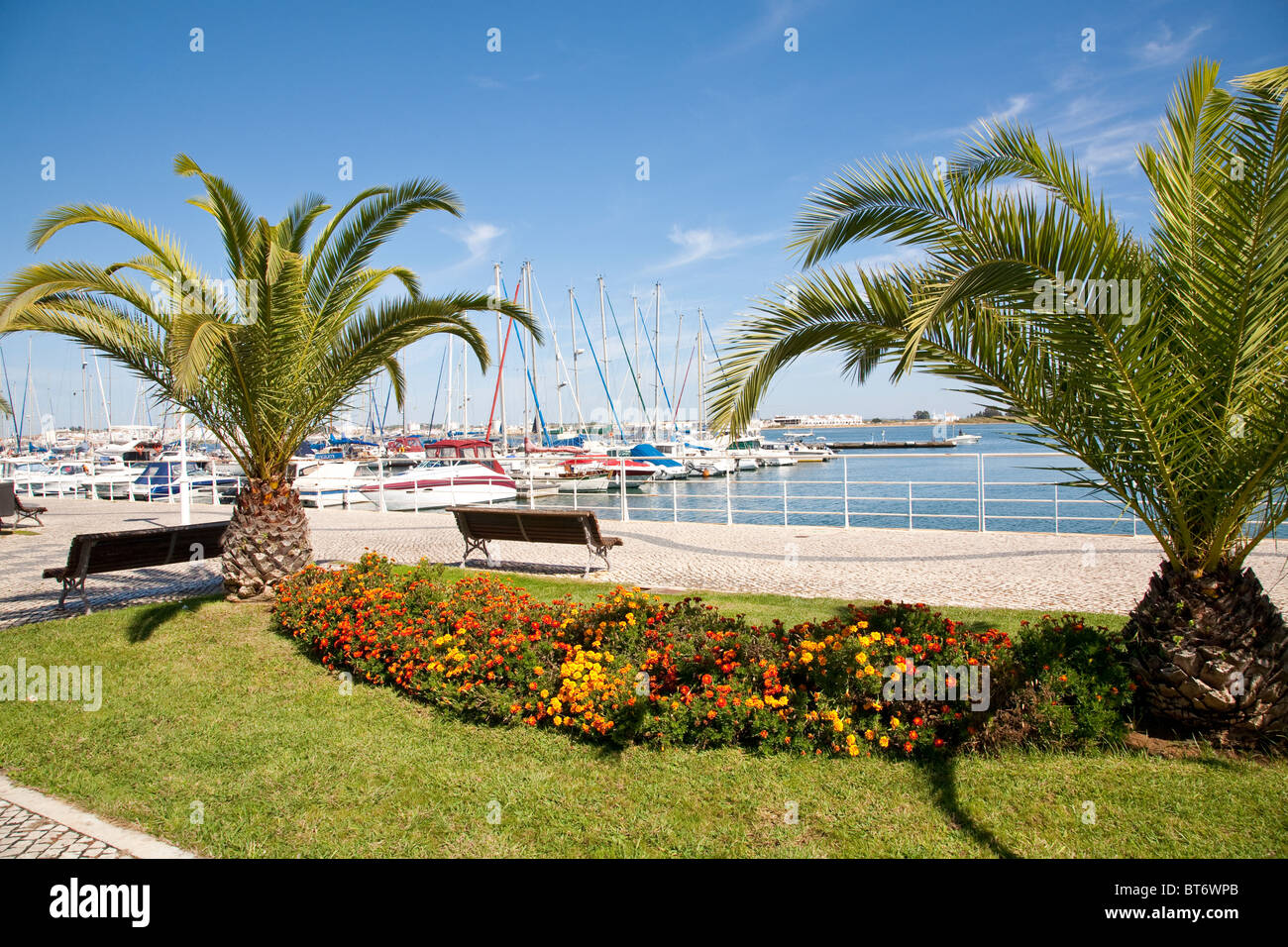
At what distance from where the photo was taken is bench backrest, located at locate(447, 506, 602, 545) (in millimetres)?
9984

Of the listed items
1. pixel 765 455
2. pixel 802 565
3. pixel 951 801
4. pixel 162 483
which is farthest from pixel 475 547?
pixel 765 455

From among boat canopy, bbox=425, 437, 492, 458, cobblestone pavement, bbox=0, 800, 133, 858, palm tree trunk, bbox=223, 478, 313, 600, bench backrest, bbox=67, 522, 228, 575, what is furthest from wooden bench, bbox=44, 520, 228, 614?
boat canopy, bbox=425, 437, 492, 458

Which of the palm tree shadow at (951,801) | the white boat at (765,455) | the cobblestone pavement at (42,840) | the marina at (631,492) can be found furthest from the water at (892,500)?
the cobblestone pavement at (42,840)

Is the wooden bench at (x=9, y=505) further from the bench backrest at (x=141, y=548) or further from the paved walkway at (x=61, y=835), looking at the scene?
the paved walkway at (x=61, y=835)

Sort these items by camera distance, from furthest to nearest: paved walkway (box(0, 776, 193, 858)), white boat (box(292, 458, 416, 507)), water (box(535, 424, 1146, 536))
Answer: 1. white boat (box(292, 458, 416, 507))
2. water (box(535, 424, 1146, 536))
3. paved walkway (box(0, 776, 193, 858))

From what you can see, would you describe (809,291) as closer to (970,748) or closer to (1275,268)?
(1275,268)

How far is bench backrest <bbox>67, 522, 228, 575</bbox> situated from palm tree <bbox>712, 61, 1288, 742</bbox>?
829 centimetres

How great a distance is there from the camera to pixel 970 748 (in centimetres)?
428

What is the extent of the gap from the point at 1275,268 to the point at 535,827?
4.75 meters

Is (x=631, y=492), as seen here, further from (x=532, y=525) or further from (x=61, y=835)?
(x=61, y=835)

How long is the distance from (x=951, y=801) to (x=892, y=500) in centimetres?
1773

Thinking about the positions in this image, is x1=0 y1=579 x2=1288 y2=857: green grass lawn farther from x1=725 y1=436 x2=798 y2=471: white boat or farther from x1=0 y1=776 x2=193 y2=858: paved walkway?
x1=725 y1=436 x2=798 y2=471: white boat
